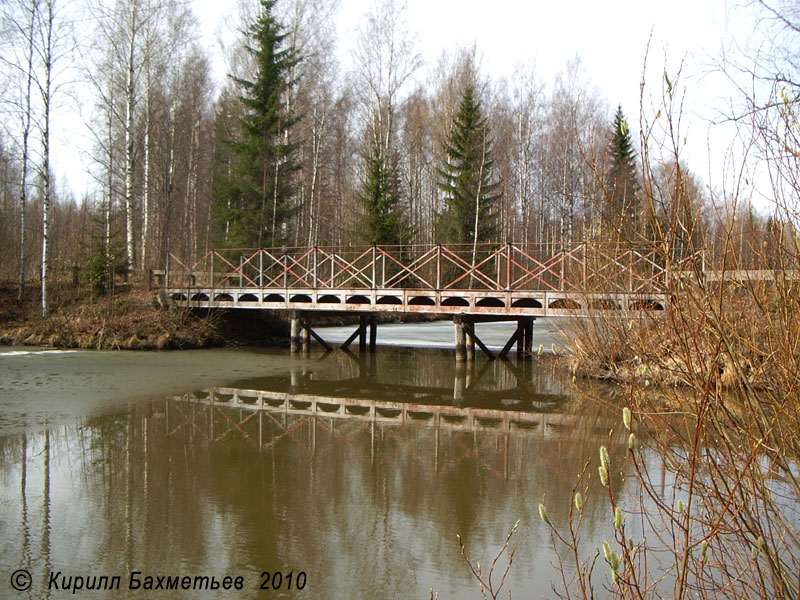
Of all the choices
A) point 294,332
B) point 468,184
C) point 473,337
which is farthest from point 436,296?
point 468,184

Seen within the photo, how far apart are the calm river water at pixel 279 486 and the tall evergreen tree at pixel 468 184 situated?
15143mm

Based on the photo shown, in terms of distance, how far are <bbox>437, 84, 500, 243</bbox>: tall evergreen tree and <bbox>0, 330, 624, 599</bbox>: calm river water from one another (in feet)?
49.7

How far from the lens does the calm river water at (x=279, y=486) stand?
423 centimetres

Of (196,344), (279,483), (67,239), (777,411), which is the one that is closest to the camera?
(777,411)

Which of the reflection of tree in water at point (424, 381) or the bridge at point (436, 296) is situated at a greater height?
the bridge at point (436, 296)

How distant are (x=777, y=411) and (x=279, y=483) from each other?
4512mm

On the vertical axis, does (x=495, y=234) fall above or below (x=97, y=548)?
above

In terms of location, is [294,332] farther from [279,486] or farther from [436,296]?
[279,486]

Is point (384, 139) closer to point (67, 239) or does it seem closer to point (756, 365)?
point (67, 239)

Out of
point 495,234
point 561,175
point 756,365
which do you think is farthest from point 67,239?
point 756,365

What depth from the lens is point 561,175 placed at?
31.7 m

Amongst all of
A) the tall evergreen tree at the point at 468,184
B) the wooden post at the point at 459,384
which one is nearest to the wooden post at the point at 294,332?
the wooden post at the point at 459,384

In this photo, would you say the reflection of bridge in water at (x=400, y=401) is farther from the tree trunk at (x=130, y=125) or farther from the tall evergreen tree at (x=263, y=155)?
the tall evergreen tree at (x=263, y=155)

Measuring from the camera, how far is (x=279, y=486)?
5.88m
